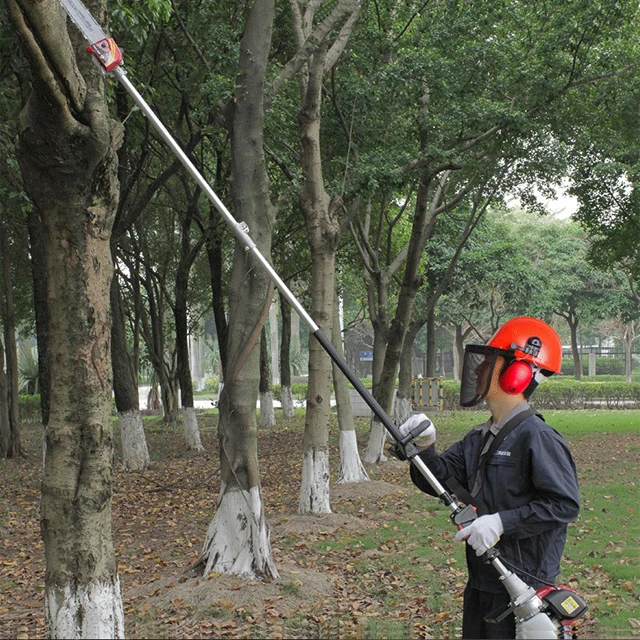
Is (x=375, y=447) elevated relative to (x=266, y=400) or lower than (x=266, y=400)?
lower

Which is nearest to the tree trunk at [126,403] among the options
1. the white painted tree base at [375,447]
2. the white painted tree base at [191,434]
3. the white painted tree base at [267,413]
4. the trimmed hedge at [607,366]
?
the white painted tree base at [191,434]

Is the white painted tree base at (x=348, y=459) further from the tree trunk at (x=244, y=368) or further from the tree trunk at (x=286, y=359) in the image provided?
the tree trunk at (x=286, y=359)

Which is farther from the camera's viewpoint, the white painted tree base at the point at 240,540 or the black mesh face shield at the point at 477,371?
the white painted tree base at the point at 240,540

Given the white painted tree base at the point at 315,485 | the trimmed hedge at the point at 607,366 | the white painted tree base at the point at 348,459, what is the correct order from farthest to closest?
the trimmed hedge at the point at 607,366
the white painted tree base at the point at 348,459
the white painted tree base at the point at 315,485

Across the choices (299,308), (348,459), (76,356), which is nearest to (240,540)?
(76,356)

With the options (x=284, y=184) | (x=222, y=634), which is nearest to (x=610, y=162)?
(x=284, y=184)

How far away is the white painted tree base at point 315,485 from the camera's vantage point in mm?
10586

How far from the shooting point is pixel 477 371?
3.94 metres

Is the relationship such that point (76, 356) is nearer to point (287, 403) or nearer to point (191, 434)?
point (191, 434)

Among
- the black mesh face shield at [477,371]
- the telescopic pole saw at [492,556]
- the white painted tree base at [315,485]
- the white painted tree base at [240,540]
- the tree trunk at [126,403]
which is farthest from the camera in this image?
the tree trunk at [126,403]

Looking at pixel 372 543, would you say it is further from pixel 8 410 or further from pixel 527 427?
pixel 8 410

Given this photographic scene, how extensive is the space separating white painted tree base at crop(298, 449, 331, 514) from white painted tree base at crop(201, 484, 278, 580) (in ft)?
10.8

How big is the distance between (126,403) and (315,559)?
8.04 m

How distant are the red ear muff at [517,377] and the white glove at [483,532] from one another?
1.87 ft
